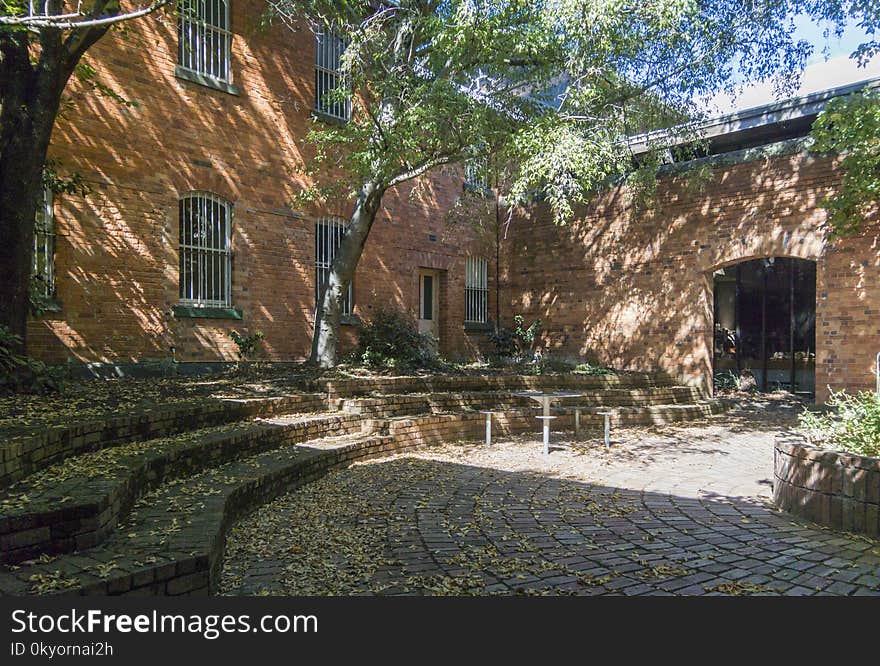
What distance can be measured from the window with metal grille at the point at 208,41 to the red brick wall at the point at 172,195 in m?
0.18

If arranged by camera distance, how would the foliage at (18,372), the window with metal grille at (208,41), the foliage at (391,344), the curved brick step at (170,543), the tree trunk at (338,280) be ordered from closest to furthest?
the curved brick step at (170,543), the foliage at (18,372), the window with metal grille at (208,41), the tree trunk at (338,280), the foliage at (391,344)

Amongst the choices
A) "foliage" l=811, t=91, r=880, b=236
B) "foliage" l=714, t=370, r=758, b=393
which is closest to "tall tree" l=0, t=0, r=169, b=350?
"foliage" l=811, t=91, r=880, b=236

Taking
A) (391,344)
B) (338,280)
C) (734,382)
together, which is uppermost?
(338,280)

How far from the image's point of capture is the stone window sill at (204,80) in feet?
31.3

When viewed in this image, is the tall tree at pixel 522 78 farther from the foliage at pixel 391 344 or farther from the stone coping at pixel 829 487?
the stone coping at pixel 829 487

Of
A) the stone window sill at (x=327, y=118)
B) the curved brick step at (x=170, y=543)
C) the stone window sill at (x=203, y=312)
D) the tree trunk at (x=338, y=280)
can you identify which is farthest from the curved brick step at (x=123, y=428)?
the stone window sill at (x=327, y=118)

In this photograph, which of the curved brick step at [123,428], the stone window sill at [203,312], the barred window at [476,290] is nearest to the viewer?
the curved brick step at [123,428]

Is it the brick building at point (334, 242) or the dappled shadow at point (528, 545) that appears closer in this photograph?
the dappled shadow at point (528, 545)

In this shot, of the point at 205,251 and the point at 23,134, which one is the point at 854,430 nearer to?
the point at 23,134

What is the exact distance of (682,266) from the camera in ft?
40.8

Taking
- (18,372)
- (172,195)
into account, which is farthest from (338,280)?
(18,372)

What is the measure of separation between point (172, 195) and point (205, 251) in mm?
997

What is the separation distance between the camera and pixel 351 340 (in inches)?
478

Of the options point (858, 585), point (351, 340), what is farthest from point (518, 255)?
point (858, 585)
